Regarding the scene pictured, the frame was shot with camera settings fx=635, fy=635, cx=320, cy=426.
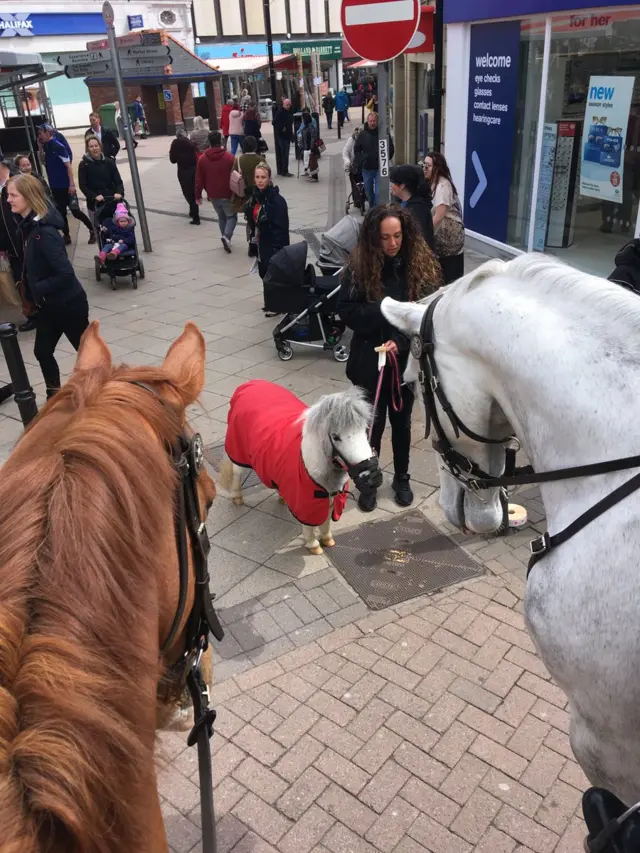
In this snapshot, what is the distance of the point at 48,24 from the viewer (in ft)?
108

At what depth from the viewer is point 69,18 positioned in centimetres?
3341

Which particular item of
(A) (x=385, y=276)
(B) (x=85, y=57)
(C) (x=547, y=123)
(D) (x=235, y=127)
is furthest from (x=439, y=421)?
(D) (x=235, y=127)

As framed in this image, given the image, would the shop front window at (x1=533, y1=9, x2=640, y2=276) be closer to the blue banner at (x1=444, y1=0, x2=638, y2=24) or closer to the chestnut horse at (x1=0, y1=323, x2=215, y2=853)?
the blue banner at (x1=444, y1=0, x2=638, y2=24)

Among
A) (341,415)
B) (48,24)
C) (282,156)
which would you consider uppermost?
(48,24)

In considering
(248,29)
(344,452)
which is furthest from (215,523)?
(248,29)

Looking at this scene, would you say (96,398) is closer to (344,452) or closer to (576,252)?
(344,452)

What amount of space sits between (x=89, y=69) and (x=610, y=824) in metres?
12.1

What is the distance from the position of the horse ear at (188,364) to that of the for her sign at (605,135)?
7.67 metres

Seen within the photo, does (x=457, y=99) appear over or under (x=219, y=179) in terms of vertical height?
over

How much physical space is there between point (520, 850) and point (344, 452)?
2.16 m

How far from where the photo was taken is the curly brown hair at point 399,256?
4.36 meters

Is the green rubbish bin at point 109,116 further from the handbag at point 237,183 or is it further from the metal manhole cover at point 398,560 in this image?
the metal manhole cover at point 398,560

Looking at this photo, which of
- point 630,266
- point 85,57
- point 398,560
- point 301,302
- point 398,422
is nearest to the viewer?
point 630,266

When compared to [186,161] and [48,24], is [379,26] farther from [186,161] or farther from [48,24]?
[48,24]
